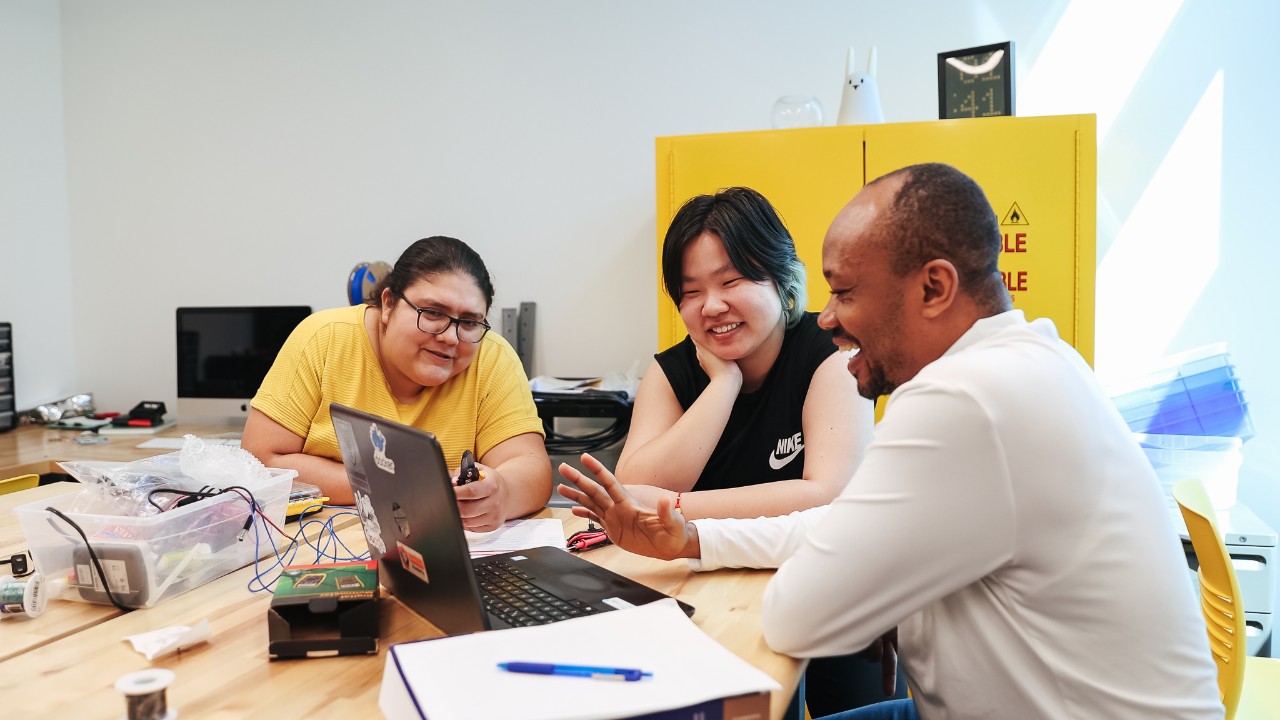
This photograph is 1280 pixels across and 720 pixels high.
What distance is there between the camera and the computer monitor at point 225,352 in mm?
3406

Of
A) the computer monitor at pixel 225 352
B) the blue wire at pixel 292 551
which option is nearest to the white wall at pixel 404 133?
the computer monitor at pixel 225 352

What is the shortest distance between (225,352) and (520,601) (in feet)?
9.40

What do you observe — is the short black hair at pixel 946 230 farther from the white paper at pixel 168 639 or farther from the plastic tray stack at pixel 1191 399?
A: the plastic tray stack at pixel 1191 399

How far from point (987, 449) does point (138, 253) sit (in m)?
4.05

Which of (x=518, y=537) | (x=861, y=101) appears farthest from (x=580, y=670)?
(x=861, y=101)

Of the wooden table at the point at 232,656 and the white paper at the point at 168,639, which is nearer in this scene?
the wooden table at the point at 232,656

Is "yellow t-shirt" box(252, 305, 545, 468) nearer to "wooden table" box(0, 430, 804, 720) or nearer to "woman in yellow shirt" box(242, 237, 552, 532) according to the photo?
"woman in yellow shirt" box(242, 237, 552, 532)

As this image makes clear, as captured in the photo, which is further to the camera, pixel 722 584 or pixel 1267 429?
pixel 1267 429

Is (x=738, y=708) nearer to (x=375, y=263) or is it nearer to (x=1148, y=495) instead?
(x=1148, y=495)

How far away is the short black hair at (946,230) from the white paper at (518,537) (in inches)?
28.0

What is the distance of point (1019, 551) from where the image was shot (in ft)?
2.95

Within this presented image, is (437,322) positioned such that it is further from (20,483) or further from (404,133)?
(404,133)

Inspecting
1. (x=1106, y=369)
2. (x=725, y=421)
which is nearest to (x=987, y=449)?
(x=725, y=421)

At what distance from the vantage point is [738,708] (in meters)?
0.75
